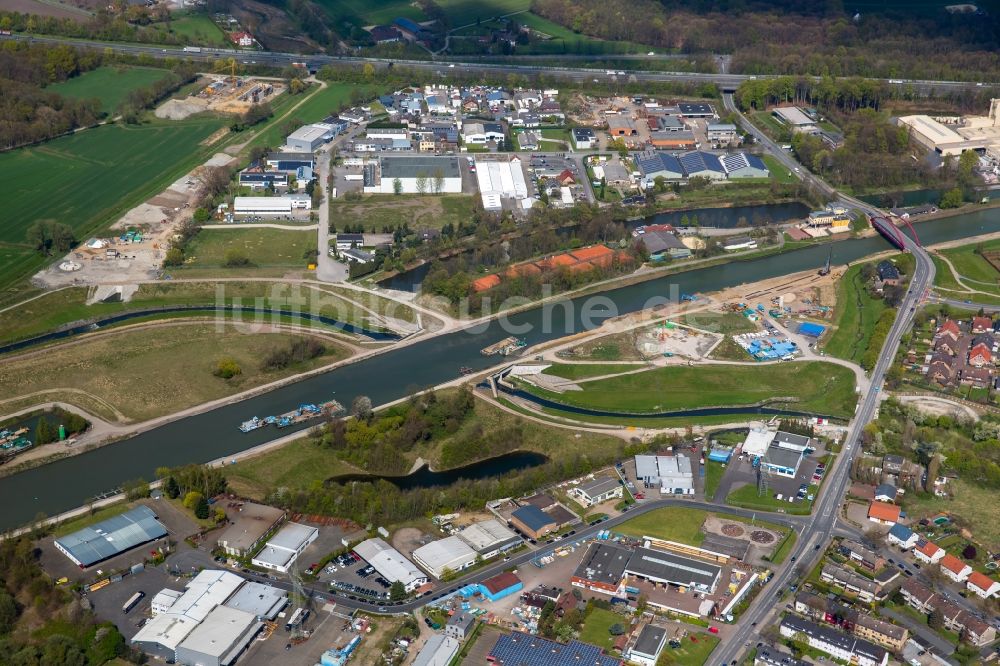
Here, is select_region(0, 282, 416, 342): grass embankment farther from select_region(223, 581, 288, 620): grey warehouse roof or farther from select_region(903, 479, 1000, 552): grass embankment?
select_region(903, 479, 1000, 552): grass embankment

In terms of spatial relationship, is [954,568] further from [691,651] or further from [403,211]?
[403,211]

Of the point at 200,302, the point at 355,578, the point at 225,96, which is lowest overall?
the point at 355,578

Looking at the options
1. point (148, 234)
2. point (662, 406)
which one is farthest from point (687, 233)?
point (148, 234)

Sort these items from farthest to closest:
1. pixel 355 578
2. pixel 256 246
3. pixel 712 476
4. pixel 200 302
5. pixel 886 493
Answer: pixel 256 246 → pixel 200 302 → pixel 712 476 → pixel 886 493 → pixel 355 578

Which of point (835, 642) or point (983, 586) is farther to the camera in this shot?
point (983, 586)

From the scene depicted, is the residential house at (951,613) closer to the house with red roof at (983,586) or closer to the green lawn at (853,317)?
the house with red roof at (983,586)

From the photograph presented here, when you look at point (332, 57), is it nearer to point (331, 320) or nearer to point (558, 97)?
point (558, 97)

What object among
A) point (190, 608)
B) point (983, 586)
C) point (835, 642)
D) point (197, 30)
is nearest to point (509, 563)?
point (190, 608)

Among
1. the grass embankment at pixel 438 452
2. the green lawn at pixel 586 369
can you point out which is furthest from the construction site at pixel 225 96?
the grass embankment at pixel 438 452
